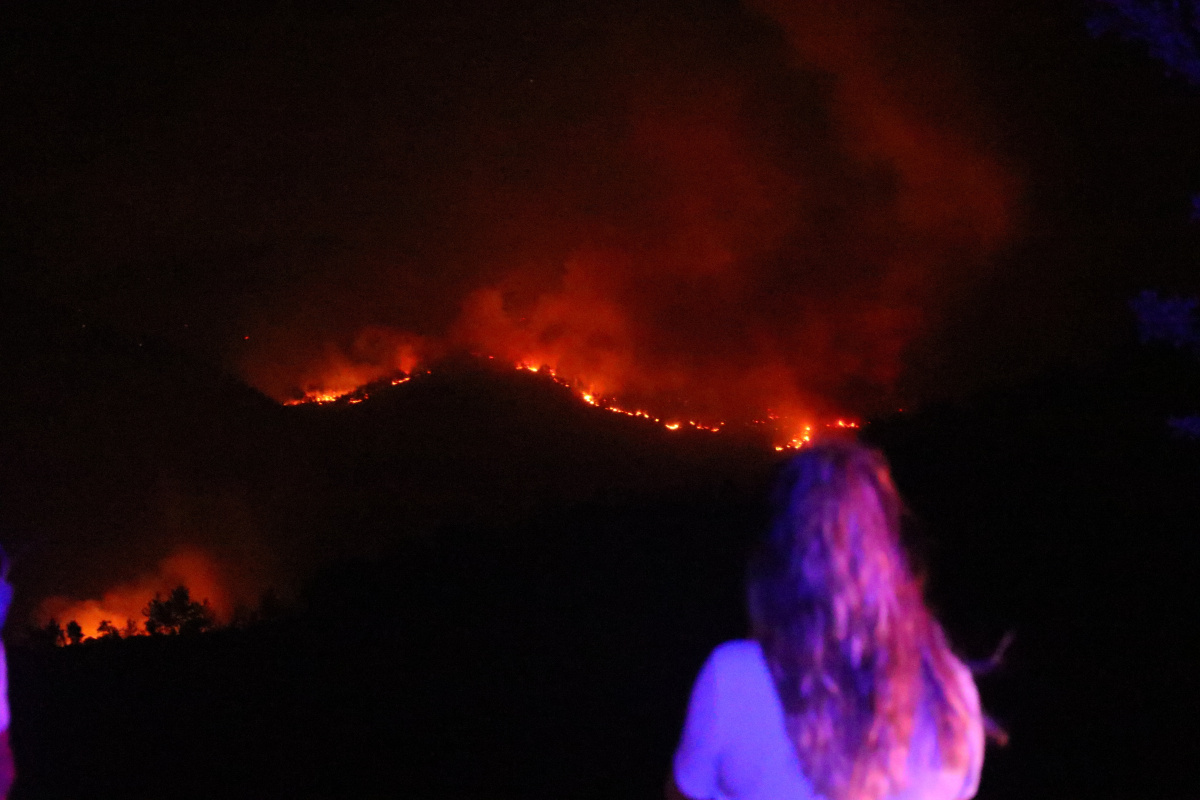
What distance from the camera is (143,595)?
9109mm

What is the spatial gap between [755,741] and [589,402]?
786 centimetres

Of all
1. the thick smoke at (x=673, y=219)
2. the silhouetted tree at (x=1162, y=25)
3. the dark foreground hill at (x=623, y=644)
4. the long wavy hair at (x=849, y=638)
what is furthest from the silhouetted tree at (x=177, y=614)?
the silhouetted tree at (x=1162, y=25)

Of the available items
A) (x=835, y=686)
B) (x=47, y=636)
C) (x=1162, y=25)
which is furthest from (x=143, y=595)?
(x=1162, y=25)

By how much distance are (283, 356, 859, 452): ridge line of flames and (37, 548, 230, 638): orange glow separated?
195 cm

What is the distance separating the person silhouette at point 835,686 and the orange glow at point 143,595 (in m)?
8.33

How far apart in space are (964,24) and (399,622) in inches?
296

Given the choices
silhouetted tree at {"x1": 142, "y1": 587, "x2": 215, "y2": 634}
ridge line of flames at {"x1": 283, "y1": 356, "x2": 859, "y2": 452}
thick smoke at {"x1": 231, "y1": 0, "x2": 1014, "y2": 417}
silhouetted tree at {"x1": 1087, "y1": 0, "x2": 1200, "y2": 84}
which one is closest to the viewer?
silhouetted tree at {"x1": 1087, "y1": 0, "x2": 1200, "y2": 84}

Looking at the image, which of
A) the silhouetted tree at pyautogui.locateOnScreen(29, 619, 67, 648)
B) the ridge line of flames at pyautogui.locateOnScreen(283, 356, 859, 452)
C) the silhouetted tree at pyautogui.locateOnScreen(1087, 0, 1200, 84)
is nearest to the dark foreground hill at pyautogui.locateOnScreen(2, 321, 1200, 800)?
the ridge line of flames at pyautogui.locateOnScreen(283, 356, 859, 452)

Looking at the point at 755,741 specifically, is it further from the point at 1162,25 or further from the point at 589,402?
the point at 589,402

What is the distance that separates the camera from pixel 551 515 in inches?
310

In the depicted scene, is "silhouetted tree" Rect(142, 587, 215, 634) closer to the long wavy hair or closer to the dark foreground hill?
the dark foreground hill

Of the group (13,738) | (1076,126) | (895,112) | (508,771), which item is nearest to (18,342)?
(13,738)

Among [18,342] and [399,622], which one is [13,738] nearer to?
[399,622]

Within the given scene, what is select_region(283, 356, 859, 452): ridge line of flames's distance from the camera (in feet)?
29.9
